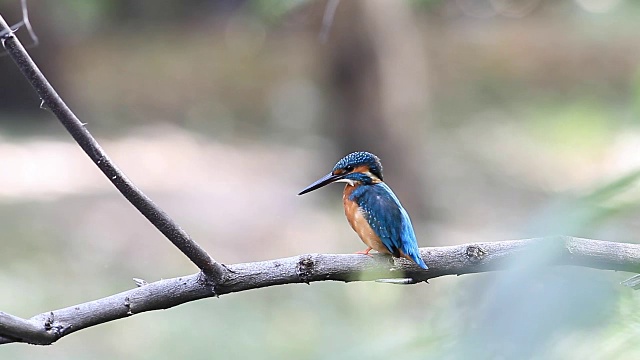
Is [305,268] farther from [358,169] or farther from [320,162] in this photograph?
[320,162]

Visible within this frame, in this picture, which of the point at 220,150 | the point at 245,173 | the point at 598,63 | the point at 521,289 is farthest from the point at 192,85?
the point at 521,289

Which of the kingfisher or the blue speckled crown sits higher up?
the blue speckled crown

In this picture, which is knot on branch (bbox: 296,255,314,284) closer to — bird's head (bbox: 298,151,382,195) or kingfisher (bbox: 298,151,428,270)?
kingfisher (bbox: 298,151,428,270)

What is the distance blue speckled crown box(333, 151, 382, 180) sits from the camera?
3.40 feet

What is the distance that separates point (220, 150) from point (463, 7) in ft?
12.5

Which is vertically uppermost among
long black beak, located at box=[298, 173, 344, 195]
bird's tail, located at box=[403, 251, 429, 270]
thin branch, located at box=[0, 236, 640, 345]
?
long black beak, located at box=[298, 173, 344, 195]

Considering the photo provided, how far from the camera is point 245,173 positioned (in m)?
6.17

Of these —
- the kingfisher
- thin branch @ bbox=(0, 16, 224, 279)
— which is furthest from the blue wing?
thin branch @ bbox=(0, 16, 224, 279)

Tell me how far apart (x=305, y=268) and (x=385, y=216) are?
0.63 ft

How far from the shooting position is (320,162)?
18.4 ft

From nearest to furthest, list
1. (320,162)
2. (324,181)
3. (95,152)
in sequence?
(95,152) → (324,181) → (320,162)

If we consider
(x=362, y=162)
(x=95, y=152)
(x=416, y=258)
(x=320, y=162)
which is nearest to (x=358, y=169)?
(x=362, y=162)

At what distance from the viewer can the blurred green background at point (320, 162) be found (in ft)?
1.08

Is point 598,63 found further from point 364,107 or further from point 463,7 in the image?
point 364,107
